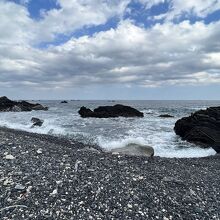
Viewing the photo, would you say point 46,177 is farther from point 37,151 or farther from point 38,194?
point 37,151

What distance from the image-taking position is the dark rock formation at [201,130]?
22969 millimetres

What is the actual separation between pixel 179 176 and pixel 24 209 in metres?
5.38

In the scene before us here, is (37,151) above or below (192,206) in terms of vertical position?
above

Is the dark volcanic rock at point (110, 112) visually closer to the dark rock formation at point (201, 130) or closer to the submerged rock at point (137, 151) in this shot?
the dark rock formation at point (201, 130)

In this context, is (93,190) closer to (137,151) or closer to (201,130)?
(137,151)

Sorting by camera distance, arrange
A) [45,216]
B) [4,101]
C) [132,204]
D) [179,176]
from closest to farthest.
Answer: [45,216] → [132,204] → [179,176] → [4,101]

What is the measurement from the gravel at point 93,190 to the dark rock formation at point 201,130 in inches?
521

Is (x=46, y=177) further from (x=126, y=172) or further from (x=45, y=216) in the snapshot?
(x=126, y=172)

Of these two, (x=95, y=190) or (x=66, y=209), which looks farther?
(x=95, y=190)

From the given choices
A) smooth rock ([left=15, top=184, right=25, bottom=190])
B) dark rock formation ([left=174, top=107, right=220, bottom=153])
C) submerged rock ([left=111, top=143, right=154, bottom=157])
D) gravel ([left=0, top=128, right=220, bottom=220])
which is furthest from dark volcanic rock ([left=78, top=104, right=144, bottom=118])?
smooth rock ([left=15, top=184, right=25, bottom=190])

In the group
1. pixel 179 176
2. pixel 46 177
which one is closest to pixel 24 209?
pixel 46 177

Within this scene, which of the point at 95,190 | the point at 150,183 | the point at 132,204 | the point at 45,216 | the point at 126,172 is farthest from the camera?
the point at 126,172

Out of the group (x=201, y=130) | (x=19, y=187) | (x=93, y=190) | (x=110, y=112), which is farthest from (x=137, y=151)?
(x=110, y=112)

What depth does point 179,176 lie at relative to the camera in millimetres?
9961
